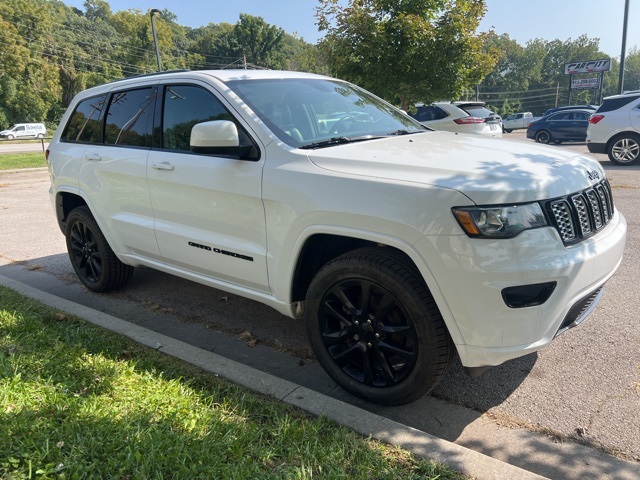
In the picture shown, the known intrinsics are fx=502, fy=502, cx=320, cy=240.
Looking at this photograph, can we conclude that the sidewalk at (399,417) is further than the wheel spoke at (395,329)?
No

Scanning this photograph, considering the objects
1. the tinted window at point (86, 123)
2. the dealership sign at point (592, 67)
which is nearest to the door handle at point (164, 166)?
the tinted window at point (86, 123)

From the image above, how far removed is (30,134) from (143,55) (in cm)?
2579

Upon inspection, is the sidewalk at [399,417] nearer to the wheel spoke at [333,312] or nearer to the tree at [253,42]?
the wheel spoke at [333,312]

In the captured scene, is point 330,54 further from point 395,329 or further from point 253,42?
point 253,42

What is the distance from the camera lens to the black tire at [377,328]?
99.2 inches

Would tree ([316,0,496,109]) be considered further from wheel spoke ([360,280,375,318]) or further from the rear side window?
wheel spoke ([360,280,375,318])

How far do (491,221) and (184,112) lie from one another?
247 cm

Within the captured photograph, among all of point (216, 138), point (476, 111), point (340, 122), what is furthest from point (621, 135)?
point (216, 138)

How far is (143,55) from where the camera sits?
71812mm

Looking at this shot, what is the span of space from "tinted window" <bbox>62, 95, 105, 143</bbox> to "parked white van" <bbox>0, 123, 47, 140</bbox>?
174ft

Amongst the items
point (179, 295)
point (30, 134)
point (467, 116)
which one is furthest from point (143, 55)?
point (179, 295)

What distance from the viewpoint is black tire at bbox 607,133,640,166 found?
11.8 meters

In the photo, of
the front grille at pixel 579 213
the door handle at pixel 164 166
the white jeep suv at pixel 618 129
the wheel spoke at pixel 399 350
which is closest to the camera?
the front grille at pixel 579 213

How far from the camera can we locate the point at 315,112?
11.6 ft
